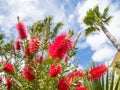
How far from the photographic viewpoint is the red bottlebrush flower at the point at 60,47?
317 centimetres

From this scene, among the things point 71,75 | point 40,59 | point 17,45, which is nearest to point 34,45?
point 40,59

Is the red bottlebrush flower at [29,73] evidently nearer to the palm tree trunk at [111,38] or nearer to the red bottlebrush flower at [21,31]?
the red bottlebrush flower at [21,31]

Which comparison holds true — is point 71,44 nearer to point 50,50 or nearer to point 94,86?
point 50,50

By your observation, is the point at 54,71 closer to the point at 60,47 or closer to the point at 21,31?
the point at 60,47

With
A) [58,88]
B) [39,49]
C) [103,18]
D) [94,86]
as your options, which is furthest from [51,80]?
[103,18]

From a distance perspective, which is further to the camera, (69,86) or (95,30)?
(95,30)

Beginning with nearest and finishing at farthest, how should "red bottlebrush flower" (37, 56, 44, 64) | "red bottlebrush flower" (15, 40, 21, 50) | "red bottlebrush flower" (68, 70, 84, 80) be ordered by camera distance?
"red bottlebrush flower" (68, 70, 84, 80)
"red bottlebrush flower" (37, 56, 44, 64)
"red bottlebrush flower" (15, 40, 21, 50)

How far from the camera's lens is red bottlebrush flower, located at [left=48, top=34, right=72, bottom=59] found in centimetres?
317

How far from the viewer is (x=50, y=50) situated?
3.28 metres

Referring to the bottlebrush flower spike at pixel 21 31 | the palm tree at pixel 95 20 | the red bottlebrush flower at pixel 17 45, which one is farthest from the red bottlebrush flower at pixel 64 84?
the palm tree at pixel 95 20

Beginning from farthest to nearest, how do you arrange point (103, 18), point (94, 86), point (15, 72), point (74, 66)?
point (103, 18) < point (94, 86) < point (74, 66) < point (15, 72)

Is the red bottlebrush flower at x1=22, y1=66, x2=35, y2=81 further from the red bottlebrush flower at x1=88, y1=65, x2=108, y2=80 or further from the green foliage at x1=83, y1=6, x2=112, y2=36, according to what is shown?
the green foliage at x1=83, y1=6, x2=112, y2=36

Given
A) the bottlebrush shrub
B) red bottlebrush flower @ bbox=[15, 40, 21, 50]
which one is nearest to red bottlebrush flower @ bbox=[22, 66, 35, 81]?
the bottlebrush shrub

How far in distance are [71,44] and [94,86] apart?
3.86ft
